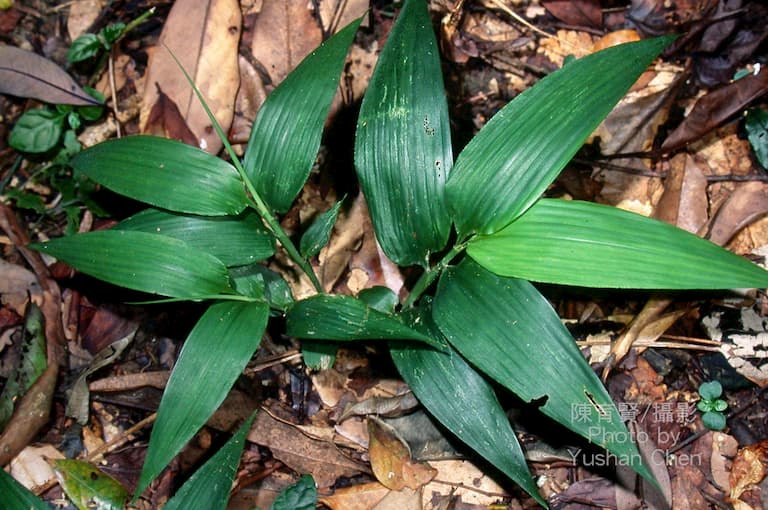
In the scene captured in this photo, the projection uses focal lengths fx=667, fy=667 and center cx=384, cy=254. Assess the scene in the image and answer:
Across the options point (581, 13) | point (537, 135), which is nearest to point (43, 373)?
point (537, 135)

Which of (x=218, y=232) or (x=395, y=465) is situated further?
(x=395, y=465)

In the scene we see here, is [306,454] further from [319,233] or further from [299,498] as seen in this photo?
[319,233]

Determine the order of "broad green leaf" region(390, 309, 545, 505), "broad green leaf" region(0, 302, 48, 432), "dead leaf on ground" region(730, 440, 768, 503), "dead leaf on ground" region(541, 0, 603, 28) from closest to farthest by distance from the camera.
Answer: "broad green leaf" region(390, 309, 545, 505) → "dead leaf on ground" region(730, 440, 768, 503) → "broad green leaf" region(0, 302, 48, 432) → "dead leaf on ground" region(541, 0, 603, 28)

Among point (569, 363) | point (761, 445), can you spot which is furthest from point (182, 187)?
point (761, 445)

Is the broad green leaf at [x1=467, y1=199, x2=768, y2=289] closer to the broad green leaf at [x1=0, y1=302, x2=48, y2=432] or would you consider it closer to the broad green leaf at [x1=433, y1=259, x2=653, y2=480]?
the broad green leaf at [x1=433, y1=259, x2=653, y2=480]

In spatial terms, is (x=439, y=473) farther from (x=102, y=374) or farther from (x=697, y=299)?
(x=102, y=374)

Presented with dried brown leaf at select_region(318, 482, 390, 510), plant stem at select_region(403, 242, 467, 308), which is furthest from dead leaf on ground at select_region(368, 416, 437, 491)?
plant stem at select_region(403, 242, 467, 308)

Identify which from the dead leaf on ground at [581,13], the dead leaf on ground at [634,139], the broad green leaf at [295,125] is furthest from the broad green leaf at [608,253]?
the dead leaf on ground at [581,13]
